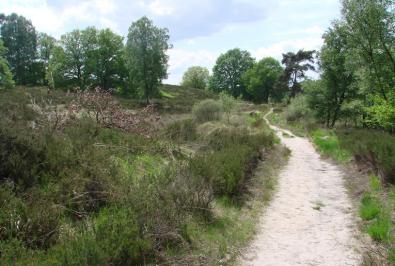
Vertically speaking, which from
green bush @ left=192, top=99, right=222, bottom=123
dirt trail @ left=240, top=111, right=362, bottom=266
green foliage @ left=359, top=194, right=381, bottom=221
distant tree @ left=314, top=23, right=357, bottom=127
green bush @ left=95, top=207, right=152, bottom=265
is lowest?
dirt trail @ left=240, top=111, right=362, bottom=266

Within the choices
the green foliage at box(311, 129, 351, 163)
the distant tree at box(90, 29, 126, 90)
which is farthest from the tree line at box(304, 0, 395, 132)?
the distant tree at box(90, 29, 126, 90)

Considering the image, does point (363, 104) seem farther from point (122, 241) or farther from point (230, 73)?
point (230, 73)

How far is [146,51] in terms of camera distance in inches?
1807

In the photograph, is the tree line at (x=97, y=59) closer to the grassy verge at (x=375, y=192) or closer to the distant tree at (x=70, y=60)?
the distant tree at (x=70, y=60)

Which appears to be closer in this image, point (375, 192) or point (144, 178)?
point (144, 178)

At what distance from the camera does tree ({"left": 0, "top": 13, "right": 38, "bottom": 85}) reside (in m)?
57.0

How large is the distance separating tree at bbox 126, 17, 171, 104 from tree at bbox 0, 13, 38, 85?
19.3 metres

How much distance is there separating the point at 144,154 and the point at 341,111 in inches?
899

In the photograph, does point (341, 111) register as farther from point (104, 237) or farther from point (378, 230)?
point (104, 237)

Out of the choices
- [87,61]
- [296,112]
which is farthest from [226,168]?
[87,61]

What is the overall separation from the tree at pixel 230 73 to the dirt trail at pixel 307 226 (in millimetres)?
74343

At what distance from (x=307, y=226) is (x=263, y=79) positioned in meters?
70.7

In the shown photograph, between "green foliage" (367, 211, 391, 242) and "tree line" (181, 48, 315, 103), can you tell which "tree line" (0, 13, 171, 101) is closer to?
"tree line" (181, 48, 315, 103)

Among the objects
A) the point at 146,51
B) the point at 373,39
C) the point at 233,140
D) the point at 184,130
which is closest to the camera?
the point at 233,140
